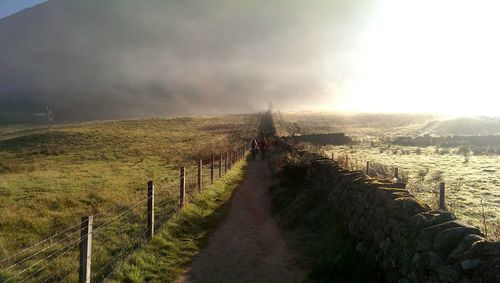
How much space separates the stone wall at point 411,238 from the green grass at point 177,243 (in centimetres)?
422

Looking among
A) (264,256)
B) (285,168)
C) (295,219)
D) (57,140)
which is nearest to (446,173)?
(285,168)

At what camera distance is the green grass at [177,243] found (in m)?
9.73

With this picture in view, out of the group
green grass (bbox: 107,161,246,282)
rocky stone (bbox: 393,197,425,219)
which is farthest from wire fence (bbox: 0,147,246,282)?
rocky stone (bbox: 393,197,425,219)

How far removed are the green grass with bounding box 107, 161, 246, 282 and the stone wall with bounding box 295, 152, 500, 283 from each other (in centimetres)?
422

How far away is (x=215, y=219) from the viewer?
50.5 feet

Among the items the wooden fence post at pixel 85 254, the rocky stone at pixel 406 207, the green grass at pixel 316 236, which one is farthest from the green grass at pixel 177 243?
the rocky stone at pixel 406 207

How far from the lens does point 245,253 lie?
37.9 feet

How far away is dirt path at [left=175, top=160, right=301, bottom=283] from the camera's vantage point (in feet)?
32.2

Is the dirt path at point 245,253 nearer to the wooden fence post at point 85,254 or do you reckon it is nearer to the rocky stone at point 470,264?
the wooden fence post at point 85,254

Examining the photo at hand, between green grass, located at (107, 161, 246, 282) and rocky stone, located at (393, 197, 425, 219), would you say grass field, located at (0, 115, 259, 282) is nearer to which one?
green grass, located at (107, 161, 246, 282)

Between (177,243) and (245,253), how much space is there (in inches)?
79.5

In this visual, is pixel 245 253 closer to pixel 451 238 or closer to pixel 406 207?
pixel 406 207

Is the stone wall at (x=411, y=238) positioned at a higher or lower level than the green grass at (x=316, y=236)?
higher

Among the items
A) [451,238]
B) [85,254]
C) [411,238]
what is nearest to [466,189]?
[411,238]
